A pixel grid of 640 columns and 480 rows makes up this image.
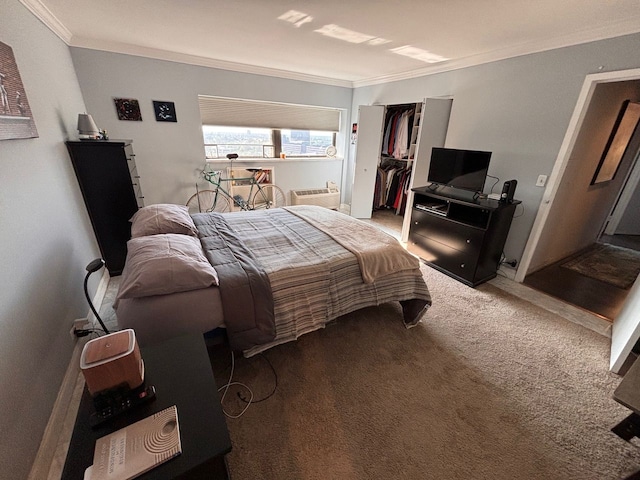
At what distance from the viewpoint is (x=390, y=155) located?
4.74 m

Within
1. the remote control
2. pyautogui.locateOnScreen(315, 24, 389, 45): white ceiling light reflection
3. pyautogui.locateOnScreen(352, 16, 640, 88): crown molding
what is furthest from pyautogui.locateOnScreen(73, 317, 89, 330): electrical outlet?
pyautogui.locateOnScreen(352, 16, 640, 88): crown molding

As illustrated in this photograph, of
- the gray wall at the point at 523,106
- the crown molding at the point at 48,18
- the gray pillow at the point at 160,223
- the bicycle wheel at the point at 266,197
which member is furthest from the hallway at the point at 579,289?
the crown molding at the point at 48,18

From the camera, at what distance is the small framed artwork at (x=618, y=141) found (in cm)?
278

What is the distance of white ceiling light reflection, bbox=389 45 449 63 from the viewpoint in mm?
2734

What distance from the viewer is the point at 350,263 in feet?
6.09

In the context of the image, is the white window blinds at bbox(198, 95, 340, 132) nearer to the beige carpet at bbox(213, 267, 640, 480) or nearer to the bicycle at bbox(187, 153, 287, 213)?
the bicycle at bbox(187, 153, 287, 213)

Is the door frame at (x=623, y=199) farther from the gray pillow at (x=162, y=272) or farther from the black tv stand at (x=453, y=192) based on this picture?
the gray pillow at (x=162, y=272)

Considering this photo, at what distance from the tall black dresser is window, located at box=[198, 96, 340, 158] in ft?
4.90

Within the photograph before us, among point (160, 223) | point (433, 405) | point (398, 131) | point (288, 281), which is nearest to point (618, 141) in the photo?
point (398, 131)

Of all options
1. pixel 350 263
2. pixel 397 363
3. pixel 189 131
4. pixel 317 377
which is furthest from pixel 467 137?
pixel 189 131

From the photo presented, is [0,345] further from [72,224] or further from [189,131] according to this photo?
[189,131]

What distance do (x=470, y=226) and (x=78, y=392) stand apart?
10.9 ft

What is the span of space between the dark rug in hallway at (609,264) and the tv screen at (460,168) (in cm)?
176

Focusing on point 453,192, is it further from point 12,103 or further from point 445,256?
point 12,103
